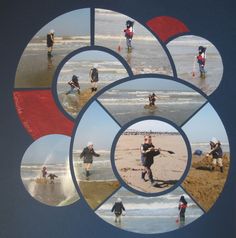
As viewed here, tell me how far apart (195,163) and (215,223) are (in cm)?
27

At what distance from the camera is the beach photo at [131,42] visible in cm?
156

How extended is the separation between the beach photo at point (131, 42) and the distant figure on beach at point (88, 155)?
36 cm

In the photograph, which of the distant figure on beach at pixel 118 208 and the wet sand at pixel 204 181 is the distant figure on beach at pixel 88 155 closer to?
the distant figure on beach at pixel 118 208

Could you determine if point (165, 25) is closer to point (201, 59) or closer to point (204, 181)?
point (201, 59)

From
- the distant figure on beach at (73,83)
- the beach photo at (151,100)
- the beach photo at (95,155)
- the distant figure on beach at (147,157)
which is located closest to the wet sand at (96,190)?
the beach photo at (95,155)

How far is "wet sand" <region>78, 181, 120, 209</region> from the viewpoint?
1593 mm

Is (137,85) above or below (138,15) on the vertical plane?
below

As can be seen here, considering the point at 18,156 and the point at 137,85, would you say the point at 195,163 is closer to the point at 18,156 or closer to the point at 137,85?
the point at 137,85

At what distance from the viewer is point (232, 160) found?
1.61 metres

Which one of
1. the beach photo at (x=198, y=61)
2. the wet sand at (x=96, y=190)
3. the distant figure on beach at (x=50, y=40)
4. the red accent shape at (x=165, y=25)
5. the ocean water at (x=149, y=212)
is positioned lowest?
the ocean water at (x=149, y=212)

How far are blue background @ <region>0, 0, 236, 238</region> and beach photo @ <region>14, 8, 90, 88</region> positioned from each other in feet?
0.08

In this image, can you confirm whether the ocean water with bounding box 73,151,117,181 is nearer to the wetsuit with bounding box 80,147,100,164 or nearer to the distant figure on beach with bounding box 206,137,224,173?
the wetsuit with bounding box 80,147,100,164

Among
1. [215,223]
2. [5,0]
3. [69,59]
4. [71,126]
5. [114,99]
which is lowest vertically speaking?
[215,223]

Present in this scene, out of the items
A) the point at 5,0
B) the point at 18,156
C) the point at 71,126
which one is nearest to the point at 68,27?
the point at 5,0
